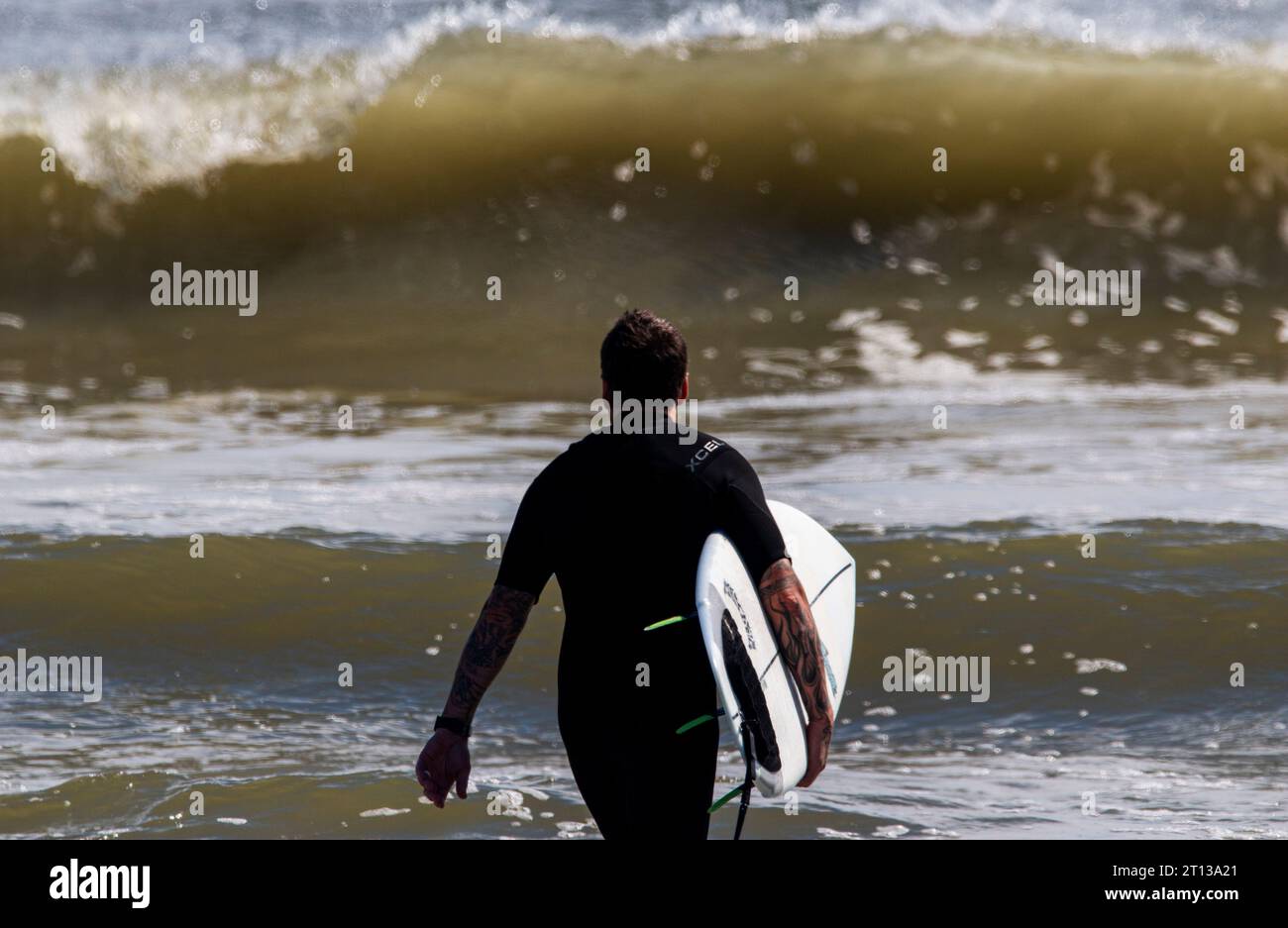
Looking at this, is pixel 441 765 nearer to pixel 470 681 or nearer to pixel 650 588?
pixel 470 681

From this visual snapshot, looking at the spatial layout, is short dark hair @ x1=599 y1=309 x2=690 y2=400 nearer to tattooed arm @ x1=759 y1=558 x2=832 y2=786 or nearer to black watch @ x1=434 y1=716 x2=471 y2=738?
tattooed arm @ x1=759 y1=558 x2=832 y2=786

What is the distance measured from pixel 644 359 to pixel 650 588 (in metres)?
0.39

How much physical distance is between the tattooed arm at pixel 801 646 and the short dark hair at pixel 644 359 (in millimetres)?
363

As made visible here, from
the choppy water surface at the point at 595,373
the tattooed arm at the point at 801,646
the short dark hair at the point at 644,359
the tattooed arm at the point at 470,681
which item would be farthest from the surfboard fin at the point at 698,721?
the choppy water surface at the point at 595,373

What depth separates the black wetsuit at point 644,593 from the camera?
2600mm

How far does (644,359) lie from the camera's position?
2.60 m

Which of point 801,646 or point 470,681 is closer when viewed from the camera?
point 801,646

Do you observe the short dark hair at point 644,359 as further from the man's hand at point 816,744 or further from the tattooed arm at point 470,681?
the man's hand at point 816,744

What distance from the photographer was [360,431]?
10.2 m

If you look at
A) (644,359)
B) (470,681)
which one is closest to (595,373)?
(470,681)

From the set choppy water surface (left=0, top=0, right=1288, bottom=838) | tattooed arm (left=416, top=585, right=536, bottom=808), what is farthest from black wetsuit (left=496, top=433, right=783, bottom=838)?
choppy water surface (left=0, top=0, right=1288, bottom=838)

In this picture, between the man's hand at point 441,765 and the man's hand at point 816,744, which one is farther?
the man's hand at point 441,765

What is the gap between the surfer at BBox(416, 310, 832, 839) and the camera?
102 inches

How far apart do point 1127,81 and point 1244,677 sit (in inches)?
553
